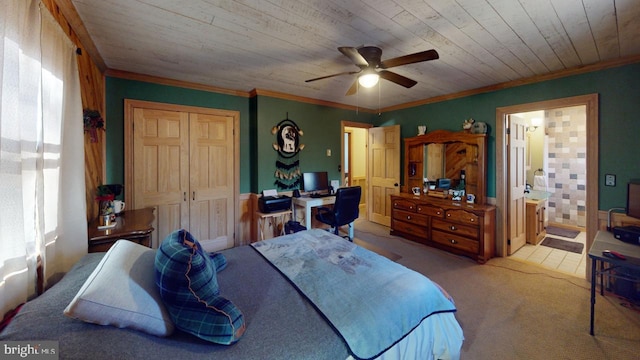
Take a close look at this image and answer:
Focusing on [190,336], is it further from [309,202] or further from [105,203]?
[309,202]

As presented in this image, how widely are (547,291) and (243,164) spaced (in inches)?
162

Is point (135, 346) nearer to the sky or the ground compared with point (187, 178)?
nearer to the ground

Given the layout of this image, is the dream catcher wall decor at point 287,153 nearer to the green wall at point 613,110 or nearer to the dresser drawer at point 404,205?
the dresser drawer at point 404,205

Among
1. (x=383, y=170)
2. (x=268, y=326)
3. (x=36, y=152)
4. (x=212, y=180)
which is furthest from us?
(x=383, y=170)

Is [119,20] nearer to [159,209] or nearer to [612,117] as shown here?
[159,209]

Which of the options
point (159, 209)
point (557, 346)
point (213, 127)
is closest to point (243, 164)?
point (213, 127)

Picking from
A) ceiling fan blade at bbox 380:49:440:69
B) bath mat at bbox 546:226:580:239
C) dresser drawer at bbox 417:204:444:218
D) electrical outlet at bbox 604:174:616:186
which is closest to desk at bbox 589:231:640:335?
electrical outlet at bbox 604:174:616:186

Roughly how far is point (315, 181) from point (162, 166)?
2296mm

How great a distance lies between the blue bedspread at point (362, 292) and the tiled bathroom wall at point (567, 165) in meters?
5.15

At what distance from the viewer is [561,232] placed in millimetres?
4590

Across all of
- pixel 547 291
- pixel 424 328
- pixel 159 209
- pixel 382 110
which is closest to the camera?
pixel 424 328

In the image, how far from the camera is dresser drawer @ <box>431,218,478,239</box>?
11.0ft

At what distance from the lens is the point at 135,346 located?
906mm

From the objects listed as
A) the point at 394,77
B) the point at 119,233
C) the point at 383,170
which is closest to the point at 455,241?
the point at 383,170
